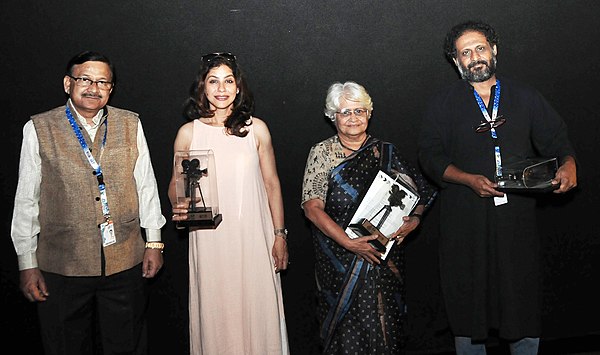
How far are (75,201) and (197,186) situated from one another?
0.54 m

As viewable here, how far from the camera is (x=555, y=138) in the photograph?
3.31 metres

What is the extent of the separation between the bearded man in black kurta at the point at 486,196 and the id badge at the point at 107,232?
1500mm

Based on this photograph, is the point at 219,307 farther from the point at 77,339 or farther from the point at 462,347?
the point at 462,347

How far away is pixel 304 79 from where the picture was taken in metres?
3.73

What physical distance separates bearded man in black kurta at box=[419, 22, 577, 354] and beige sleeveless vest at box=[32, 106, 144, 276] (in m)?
1.46

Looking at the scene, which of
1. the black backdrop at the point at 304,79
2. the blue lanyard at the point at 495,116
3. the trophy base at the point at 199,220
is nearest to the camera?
the trophy base at the point at 199,220

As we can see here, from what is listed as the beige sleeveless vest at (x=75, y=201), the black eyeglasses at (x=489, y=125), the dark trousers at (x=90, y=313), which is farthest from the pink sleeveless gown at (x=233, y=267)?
the black eyeglasses at (x=489, y=125)

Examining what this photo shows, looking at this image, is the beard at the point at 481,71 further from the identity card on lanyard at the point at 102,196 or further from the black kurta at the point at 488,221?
the identity card on lanyard at the point at 102,196

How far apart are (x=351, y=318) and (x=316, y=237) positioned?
0.43m

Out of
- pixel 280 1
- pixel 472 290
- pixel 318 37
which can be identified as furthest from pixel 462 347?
pixel 280 1

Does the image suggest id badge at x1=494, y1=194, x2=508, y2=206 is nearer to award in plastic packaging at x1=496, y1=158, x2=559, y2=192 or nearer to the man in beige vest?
award in plastic packaging at x1=496, y1=158, x2=559, y2=192

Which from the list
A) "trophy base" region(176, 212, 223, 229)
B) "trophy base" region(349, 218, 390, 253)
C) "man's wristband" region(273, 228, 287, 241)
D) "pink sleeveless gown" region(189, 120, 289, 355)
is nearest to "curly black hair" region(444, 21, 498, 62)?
"trophy base" region(349, 218, 390, 253)

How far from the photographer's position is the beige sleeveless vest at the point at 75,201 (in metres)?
2.97

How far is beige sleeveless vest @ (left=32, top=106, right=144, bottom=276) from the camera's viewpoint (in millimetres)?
2967
